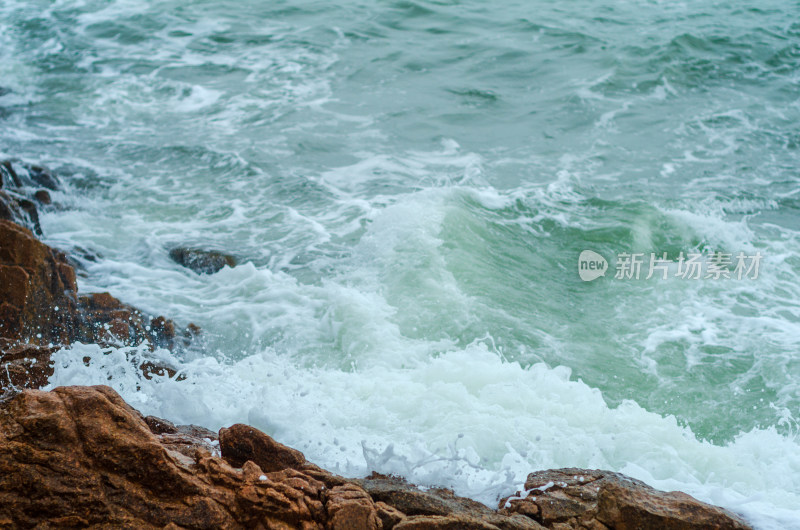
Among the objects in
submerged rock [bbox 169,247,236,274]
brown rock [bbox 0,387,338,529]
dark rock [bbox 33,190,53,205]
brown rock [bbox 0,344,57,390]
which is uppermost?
brown rock [bbox 0,387,338,529]

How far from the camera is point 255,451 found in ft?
11.8

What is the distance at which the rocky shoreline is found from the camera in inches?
115

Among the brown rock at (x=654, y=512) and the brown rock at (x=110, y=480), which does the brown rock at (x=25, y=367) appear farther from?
the brown rock at (x=654, y=512)

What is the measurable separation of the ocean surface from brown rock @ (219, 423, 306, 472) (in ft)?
1.99

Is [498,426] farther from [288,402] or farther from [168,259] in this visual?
[168,259]

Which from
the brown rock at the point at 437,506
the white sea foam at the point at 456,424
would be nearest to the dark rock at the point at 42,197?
the white sea foam at the point at 456,424

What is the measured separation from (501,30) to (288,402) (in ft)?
41.5

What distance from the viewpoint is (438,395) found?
17.0 feet

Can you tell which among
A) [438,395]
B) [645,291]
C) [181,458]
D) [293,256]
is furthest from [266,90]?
[181,458]

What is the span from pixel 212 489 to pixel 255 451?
1.57 ft

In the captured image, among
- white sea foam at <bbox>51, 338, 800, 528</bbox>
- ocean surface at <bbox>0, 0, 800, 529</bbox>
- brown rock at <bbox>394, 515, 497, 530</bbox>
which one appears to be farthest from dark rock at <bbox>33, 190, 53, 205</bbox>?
brown rock at <bbox>394, 515, 497, 530</bbox>

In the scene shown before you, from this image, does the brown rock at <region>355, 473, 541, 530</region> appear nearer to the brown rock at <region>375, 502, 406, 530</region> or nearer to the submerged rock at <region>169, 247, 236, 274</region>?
the brown rock at <region>375, 502, 406, 530</region>

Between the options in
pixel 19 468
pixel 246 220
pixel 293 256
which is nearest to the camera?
pixel 19 468

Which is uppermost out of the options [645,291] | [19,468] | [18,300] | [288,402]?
[19,468]
